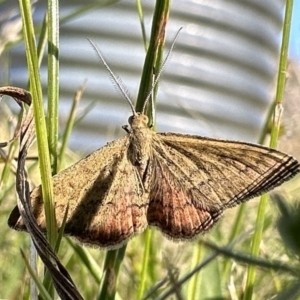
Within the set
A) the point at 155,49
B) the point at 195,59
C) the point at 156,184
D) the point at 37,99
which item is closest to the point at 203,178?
the point at 156,184

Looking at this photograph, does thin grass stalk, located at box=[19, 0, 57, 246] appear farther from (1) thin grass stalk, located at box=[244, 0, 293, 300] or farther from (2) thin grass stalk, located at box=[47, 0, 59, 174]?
(1) thin grass stalk, located at box=[244, 0, 293, 300]

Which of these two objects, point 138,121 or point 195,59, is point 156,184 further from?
point 195,59

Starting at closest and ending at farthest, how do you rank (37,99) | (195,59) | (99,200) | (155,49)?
(37,99) → (155,49) → (99,200) → (195,59)

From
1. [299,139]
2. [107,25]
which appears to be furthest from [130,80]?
→ [299,139]

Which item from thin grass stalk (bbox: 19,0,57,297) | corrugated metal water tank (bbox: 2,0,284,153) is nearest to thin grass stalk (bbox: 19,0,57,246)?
thin grass stalk (bbox: 19,0,57,297)

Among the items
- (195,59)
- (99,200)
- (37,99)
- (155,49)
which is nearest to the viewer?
(37,99)
